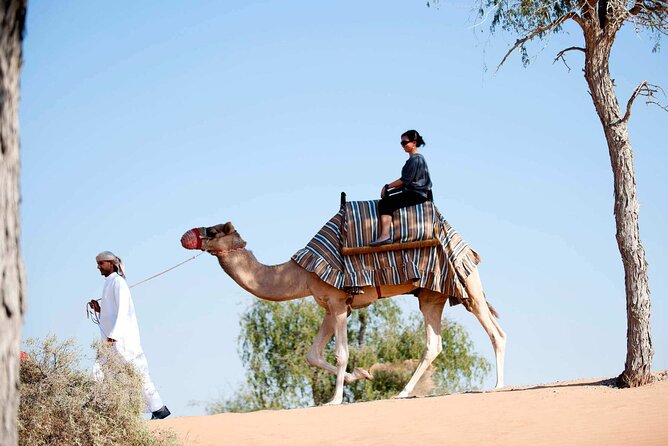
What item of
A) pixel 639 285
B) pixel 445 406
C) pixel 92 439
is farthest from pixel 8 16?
pixel 639 285

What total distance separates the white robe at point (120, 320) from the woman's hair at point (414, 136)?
4.38 m

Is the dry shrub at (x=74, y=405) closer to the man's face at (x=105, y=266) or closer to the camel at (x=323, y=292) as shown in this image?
the man's face at (x=105, y=266)

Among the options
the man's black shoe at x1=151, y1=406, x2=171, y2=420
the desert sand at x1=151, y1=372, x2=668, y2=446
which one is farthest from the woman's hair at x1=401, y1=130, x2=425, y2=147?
the man's black shoe at x1=151, y1=406, x2=171, y2=420

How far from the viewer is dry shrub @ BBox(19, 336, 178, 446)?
32.8 ft

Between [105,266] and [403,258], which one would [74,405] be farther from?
[403,258]

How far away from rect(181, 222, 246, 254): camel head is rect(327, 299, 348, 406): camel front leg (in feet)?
5.29

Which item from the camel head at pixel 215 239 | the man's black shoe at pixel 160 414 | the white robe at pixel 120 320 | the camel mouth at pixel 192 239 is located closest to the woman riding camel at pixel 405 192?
the camel head at pixel 215 239

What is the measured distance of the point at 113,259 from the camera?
13.1m

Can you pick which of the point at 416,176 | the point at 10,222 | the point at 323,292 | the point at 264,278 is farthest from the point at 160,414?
the point at 10,222

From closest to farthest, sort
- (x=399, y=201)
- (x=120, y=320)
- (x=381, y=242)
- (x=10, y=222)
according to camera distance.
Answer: (x=10, y=222), (x=120, y=320), (x=381, y=242), (x=399, y=201)

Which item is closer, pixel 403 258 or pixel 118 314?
pixel 118 314

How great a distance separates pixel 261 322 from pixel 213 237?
12808 mm

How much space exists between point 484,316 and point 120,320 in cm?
503

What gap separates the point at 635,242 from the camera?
13164 mm
